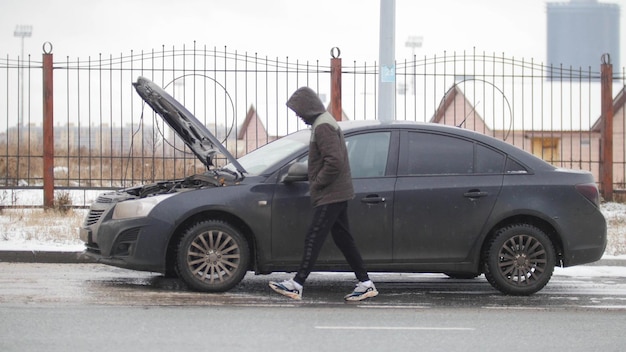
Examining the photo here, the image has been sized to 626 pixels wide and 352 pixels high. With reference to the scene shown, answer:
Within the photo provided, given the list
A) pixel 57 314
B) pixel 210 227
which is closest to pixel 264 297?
pixel 210 227

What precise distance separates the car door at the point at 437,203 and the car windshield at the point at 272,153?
3.27ft

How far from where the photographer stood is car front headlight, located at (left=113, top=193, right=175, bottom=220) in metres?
9.09

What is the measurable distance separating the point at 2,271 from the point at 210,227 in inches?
113

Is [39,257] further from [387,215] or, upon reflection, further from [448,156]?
[448,156]

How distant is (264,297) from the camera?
9102 millimetres

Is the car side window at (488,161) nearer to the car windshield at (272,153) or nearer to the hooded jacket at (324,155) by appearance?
the hooded jacket at (324,155)

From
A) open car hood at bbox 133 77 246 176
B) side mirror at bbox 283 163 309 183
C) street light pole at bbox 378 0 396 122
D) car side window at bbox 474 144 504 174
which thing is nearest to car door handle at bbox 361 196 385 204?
side mirror at bbox 283 163 309 183

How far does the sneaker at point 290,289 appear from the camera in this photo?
29.5ft

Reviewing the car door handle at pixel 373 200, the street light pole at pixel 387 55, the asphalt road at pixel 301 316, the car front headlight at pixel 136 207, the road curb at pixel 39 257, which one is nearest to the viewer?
the asphalt road at pixel 301 316

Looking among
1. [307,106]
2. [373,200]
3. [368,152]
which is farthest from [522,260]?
[307,106]

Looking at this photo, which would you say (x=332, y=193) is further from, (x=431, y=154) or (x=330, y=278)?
(x=330, y=278)

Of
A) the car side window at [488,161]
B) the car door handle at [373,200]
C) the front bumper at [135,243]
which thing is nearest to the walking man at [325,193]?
the car door handle at [373,200]

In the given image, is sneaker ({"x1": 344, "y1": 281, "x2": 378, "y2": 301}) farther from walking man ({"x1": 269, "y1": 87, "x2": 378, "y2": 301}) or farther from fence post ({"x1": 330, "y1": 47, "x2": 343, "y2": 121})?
fence post ({"x1": 330, "y1": 47, "x2": 343, "y2": 121})

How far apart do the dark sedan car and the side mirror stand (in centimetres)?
1
